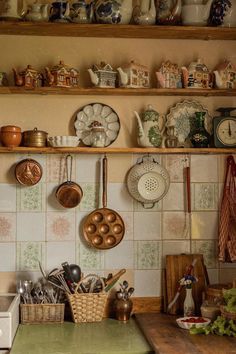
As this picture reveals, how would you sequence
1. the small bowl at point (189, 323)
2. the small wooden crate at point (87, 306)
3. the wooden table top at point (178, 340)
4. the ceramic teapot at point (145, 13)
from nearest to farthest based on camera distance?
the wooden table top at point (178, 340) → the small bowl at point (189, 323) → the small wooden crate at point (87, 306) → the ceramic teapot at point (145, 13)

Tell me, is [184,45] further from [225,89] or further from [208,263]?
[208,263]

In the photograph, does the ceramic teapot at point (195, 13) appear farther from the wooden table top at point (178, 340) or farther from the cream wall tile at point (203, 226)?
the wooden table top at point (178, 340)

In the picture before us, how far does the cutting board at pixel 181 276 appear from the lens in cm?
280

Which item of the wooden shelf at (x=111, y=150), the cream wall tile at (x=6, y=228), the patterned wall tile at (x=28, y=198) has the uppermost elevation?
the wooden shelf at (x=111, y=150)

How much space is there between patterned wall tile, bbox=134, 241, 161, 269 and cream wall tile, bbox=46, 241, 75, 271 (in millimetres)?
346

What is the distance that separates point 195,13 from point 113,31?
43 cm

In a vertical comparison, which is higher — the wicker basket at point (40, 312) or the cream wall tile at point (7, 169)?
the cream wall tile at point (7, 169)

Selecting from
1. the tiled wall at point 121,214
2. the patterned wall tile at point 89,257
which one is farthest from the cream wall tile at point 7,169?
the patterned wall tile at point 89,257

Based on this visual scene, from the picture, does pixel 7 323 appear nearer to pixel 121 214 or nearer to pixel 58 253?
pixel 58 253

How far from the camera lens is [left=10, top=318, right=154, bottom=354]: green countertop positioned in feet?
7.43

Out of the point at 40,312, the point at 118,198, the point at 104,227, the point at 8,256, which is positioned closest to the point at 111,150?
the point at 118,198

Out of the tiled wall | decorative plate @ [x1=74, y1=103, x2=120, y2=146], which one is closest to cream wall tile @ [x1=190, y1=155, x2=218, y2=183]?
the tiled wall

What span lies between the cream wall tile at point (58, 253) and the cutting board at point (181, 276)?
51 cm

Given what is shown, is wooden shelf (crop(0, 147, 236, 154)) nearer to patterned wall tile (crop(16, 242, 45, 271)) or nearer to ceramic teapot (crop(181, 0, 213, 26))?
patterned wall tile (crop(16, 242, 45, 271))
